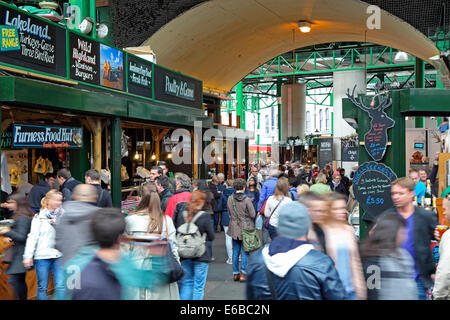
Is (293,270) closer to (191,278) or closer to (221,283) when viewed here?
(191,278)

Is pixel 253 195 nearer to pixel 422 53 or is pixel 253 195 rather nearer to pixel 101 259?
pixel 101 259

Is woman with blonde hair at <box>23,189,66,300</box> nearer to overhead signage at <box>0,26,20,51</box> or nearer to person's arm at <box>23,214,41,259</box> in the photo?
person's arm at <box>23,214,41,259</box>

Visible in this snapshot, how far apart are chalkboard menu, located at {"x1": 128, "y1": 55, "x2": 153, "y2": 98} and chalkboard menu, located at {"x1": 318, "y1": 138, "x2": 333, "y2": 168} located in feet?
37.0

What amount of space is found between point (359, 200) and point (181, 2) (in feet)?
32.6

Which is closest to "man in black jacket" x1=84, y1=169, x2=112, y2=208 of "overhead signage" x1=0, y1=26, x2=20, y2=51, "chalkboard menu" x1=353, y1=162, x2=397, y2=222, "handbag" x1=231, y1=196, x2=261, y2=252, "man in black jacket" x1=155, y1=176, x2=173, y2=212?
"man in black jacket" x1=155, y1=176, x2=173, y2=212

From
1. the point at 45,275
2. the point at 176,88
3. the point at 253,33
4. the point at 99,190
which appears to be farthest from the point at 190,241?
the point at 253,33

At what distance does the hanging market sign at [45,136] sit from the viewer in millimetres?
8492

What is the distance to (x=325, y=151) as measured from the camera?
2200cm

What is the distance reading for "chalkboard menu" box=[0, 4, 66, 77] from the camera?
7.91 metres

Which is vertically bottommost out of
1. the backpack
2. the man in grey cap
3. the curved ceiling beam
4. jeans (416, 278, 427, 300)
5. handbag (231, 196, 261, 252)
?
handbag (231, 196, 261, 252)

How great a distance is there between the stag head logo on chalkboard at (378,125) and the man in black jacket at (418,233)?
4331 mm

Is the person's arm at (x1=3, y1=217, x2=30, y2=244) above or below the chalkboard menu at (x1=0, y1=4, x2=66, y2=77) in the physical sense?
below

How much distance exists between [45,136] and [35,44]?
173cm
